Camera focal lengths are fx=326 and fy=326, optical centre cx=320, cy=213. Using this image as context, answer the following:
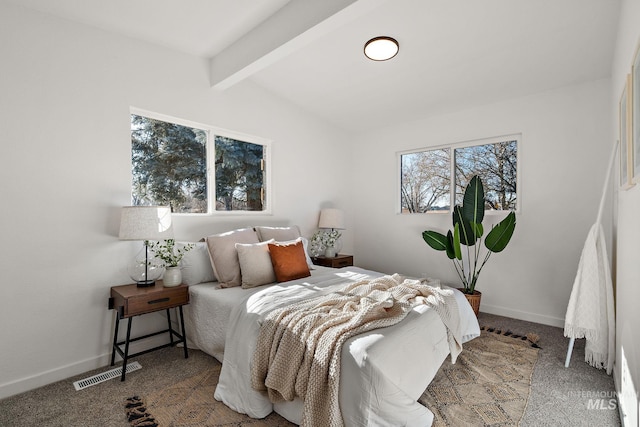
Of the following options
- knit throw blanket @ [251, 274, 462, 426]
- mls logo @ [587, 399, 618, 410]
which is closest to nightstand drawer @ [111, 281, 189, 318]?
knit throw blanket @ [251, 274, 462, 426]

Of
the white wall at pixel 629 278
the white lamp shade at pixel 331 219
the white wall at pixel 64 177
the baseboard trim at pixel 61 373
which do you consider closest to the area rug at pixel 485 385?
the white wall at pixel 629 278

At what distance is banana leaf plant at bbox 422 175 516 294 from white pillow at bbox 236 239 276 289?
1967 millimetres

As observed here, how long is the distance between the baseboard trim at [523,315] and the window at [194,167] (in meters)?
2.91

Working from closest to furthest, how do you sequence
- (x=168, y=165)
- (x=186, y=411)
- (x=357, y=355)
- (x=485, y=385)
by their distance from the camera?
(x=357, y=355) → (x=186, y=411) → (x=485, y=385) → (x=168, y=165)

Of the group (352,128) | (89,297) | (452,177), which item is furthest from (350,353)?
(352,128)

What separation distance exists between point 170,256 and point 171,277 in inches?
7.7

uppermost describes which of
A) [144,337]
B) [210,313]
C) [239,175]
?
[239,175]

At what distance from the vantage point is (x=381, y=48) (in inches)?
112

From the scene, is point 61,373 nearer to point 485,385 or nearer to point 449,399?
point 449,399

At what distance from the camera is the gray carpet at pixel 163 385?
1917 mm

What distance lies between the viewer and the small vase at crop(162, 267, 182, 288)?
2680 millimetres

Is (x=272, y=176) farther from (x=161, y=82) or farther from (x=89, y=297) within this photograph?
(x=89, y=297)

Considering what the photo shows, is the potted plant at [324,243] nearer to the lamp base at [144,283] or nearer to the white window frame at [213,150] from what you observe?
the white window frame at [213,150]

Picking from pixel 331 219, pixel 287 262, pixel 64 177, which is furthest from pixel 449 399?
pixel 64 177
